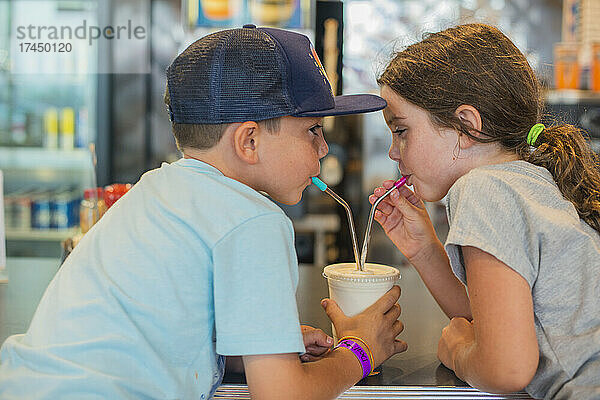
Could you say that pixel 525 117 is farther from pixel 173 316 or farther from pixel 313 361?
pixel 173 316

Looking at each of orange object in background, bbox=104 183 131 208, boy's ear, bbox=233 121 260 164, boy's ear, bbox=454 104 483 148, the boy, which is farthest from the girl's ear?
orange object in background, bbox=104 183 131 208

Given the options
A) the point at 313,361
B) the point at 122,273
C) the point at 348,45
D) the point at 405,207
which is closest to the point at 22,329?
the point at 122,273

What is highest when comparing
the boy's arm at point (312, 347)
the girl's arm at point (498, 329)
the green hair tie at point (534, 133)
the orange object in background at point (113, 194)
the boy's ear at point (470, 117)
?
the boy's ear at point (470, 117)

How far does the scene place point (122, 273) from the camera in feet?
2.80

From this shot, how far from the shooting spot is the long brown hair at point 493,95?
3.40 ft

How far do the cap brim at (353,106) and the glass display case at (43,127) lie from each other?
2.06 meters

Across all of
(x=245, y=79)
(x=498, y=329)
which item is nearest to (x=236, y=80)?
(x=245, y=79)

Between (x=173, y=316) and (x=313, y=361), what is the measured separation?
0.68 ft

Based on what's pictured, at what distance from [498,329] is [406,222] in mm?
408

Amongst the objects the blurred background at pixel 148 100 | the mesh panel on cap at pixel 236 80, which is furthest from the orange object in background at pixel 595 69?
the mesh panel on cap at pixel 236 80

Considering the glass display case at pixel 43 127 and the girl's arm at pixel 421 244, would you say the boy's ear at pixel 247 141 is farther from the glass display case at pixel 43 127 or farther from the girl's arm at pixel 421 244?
the glass display case at pixel 43 127

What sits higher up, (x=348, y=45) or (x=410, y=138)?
(x=348, y=45)

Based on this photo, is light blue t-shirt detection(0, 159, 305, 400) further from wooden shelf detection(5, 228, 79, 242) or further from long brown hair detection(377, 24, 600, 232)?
wooden shelf detection(5, 228, 79, 242)

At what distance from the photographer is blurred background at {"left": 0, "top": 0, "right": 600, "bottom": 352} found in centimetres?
292
